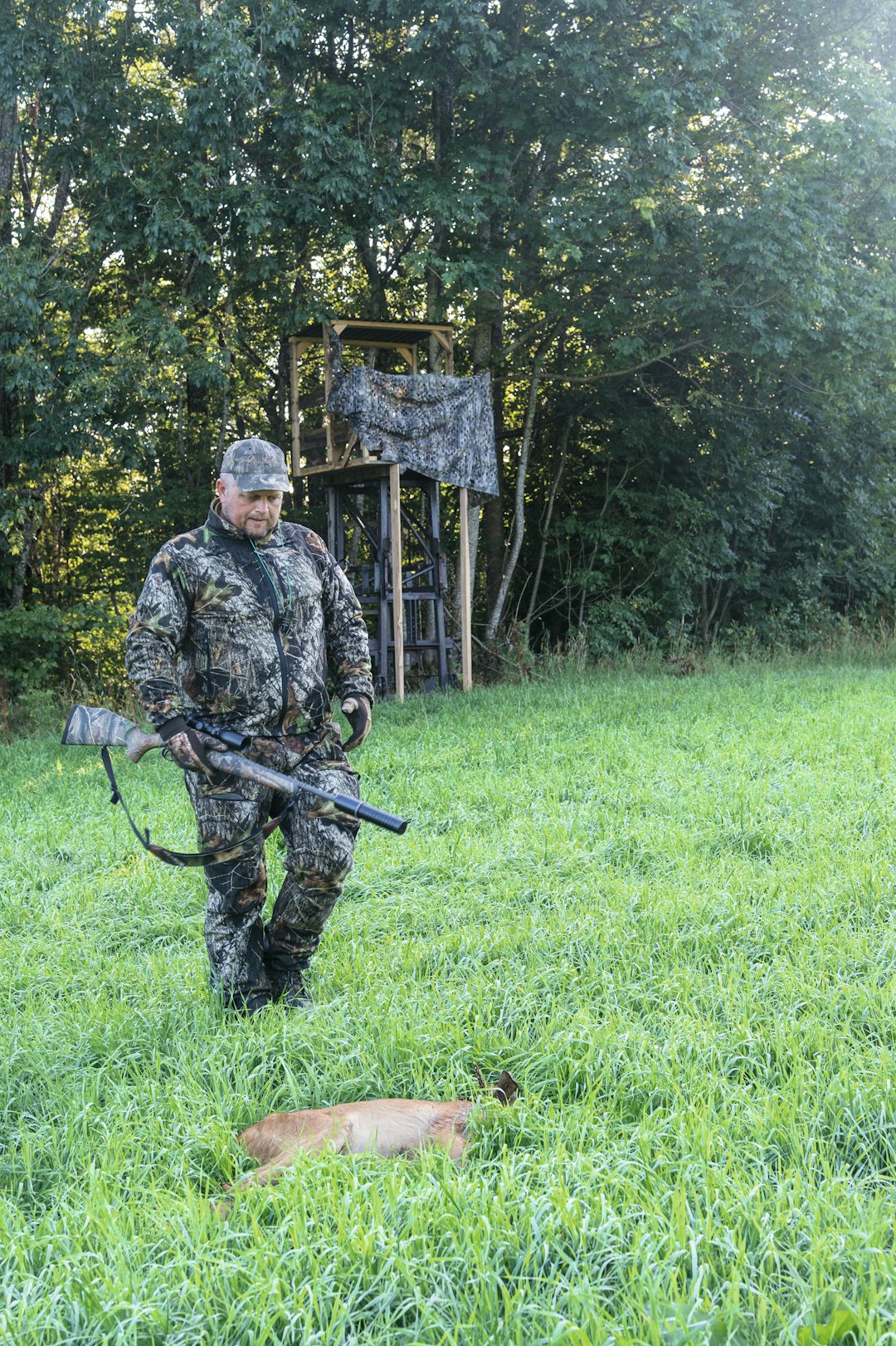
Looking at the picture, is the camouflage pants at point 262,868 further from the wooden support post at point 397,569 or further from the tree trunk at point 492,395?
the tree trunk at point 492,395

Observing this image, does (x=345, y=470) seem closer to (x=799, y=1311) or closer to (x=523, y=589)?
(x=523, y=589)

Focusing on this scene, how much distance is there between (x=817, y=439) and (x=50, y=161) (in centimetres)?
1436

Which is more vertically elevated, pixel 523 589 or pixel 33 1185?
pixel 523 589

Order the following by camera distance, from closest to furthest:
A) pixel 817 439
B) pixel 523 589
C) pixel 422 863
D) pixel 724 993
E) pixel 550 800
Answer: pixel 724 993 → pixel 422 863 → pixel 550 800 → pixel 523 589 → pixel 817 439

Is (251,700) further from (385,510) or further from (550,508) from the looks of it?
(550,508)

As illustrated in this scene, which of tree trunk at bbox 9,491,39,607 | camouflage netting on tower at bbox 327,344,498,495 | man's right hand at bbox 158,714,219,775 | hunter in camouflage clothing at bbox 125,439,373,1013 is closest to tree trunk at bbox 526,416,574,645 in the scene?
camouflage netting on tower at bbox 327,344,498,495

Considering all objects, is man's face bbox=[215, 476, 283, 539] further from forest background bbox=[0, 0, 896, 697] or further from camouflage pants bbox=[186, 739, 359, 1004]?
forest background bbox=[0, 0, 896, 697]

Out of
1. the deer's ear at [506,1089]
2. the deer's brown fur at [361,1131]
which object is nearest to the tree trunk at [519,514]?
the deer's ear at [506,1089]

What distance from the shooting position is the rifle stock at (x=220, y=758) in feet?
14.4

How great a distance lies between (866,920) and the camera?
209 inches

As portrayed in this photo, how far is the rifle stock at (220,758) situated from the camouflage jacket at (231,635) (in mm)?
144

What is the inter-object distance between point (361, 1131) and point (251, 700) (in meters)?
1.80

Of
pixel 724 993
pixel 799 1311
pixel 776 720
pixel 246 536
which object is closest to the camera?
pixel 799 1311

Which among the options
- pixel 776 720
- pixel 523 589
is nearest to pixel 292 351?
pixel 523 589
